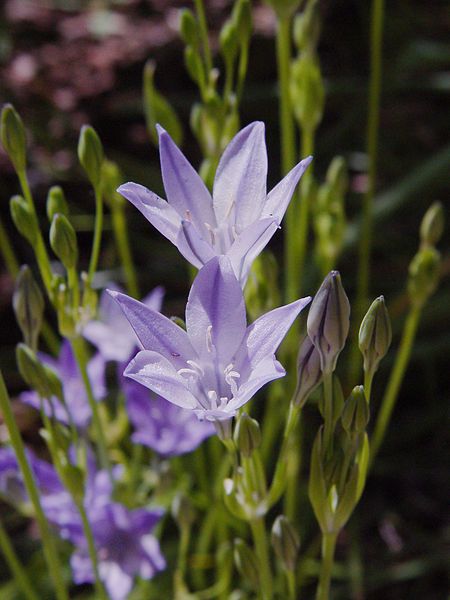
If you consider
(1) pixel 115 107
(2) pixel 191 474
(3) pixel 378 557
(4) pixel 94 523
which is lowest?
(3) pixel 378 557

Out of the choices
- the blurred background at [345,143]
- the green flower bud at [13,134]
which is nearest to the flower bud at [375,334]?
the green flower bud at [13,134]

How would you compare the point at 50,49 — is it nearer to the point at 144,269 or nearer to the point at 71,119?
the point at 71,119

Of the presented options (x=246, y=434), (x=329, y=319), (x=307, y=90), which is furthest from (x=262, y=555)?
(x=307, y=90)

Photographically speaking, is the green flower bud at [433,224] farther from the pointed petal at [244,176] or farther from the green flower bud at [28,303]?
the green flower bud at [28,303]

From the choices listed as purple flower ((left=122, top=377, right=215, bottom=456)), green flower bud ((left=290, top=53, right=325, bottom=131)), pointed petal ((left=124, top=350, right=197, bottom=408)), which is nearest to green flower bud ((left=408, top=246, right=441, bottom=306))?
green flower bud ((left=290, top=53, right=325, bottom=131))

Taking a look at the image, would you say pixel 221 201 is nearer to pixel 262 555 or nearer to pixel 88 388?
pixel 88 388

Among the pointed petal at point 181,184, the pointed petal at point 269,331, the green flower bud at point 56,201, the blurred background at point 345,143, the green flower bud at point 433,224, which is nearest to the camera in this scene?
the pointed petal at point 269,331

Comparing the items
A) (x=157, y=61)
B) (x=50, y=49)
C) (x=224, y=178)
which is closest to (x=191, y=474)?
(x=224, y=178)
